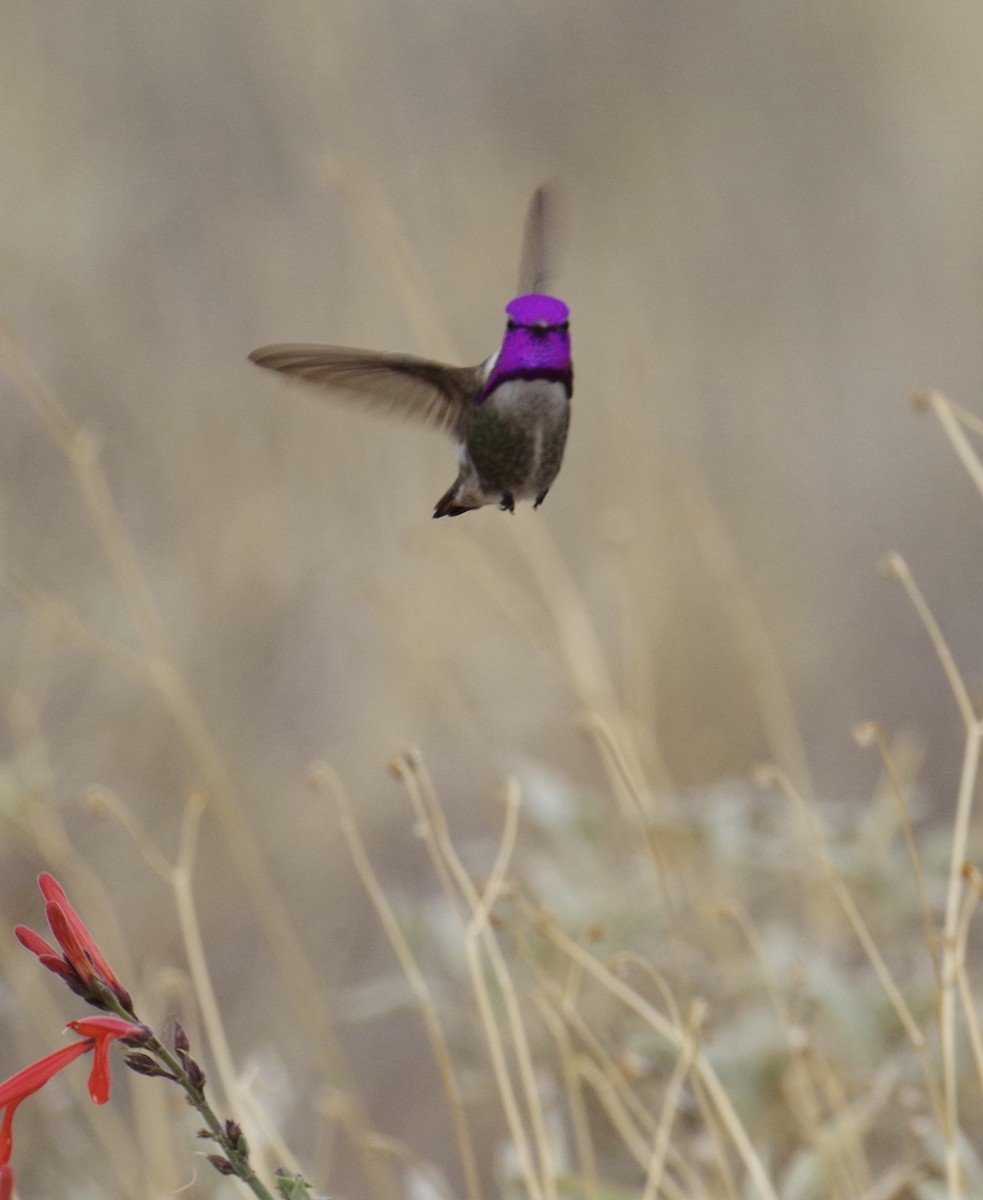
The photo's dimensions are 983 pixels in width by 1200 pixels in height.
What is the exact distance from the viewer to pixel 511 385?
96 centimetres

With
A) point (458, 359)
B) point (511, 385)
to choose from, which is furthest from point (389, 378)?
point (458, 359)

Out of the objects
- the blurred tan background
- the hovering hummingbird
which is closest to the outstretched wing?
the hovering hummingbird

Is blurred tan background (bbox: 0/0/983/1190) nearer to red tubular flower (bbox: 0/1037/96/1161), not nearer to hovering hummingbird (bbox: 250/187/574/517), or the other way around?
hovering hummingbird (bbox: 250/187/574/517)

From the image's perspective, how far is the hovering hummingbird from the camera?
0.90m

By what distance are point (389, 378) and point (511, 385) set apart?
0.15 metres

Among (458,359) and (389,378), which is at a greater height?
(458,359)

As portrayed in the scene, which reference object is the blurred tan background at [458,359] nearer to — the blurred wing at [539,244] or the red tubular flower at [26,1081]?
the blurred wing at [539,244]

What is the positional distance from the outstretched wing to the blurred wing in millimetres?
96

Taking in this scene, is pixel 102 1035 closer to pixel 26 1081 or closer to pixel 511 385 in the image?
pixel 26 1081

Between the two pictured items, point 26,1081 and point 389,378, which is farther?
point 389,378

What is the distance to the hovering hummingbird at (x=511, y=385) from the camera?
0.90 meters

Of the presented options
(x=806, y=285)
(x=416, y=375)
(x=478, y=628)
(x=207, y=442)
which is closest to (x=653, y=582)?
(x=478, y=628)

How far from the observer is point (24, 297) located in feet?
11.8

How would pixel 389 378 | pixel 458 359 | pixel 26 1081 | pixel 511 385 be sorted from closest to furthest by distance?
pixel 26 1081 < pixel 511 385 < pixel 389 378 < pixel 458 359
